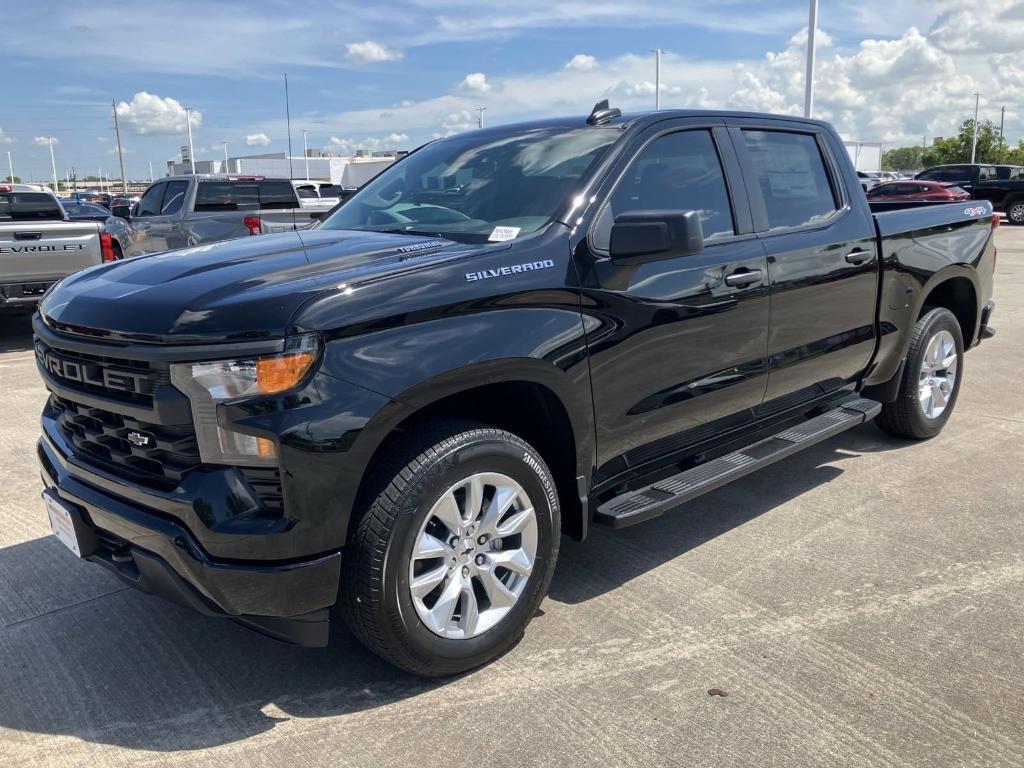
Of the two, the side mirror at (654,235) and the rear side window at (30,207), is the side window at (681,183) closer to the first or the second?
the side mirror at (654,235)

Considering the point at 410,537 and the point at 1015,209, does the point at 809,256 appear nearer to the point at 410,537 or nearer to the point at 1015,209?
the point at 410,537

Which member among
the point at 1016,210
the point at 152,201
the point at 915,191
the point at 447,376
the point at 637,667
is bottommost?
the point at 637,667

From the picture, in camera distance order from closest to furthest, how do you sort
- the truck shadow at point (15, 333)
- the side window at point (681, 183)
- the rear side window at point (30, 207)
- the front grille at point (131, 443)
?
the front grille at point (131, 443) < the side window at point (681, 183) < the truck shadow at point (15, 333) < the rear side window at point (30, 207)

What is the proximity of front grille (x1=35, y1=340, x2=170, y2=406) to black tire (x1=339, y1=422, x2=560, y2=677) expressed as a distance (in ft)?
2.40

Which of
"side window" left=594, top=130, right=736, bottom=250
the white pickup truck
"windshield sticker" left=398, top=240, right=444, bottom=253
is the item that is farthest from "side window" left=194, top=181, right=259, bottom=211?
"windshield sticker" left=398, top=240, right=444, bottom=253

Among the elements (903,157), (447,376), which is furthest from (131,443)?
(903,157)

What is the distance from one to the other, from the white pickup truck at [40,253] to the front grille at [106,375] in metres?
6.55

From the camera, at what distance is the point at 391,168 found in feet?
15.2

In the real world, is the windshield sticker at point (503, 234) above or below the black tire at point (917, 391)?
above

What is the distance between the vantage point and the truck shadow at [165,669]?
286 cm

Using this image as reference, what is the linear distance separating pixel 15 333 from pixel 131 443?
371 inches

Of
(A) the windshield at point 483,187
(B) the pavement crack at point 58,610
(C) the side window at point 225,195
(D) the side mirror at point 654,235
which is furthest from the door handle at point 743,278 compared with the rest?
(C) the side window at point 225,195

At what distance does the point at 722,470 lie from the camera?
391 centimetres

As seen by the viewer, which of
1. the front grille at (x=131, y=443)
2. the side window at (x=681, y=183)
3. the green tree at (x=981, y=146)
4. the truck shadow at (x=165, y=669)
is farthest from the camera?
the green tree at (x=981, y=146)
